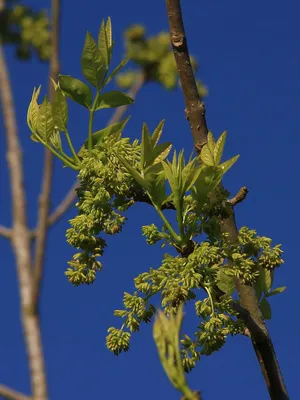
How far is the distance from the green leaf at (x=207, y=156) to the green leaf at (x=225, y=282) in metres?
0.31

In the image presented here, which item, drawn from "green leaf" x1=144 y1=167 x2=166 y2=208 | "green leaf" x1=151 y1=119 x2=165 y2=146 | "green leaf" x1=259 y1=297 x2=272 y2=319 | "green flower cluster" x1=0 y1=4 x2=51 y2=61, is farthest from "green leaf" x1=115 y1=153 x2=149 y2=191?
"green flower cluster" x1=0 y1=4 x2=51 y2=61

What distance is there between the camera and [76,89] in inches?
94.0

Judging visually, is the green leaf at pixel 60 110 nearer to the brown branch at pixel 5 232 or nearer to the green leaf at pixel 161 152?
the green leaf at pixel 161 152

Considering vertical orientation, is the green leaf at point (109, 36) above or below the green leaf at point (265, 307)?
above

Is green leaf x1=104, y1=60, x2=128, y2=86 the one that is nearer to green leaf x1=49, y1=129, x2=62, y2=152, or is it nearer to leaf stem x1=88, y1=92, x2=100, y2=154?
leaf stem x1=88, y1=92, x2=100, y2=154

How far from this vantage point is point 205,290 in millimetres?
2184

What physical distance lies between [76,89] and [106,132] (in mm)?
163

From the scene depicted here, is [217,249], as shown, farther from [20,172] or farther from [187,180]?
[20,172]

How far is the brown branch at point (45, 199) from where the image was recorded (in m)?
1.27

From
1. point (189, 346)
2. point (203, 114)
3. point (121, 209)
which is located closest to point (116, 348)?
point (189, 346)

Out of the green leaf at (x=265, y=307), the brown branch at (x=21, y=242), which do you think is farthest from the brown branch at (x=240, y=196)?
the brown branch at (x=21, y=242)

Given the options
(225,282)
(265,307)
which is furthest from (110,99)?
(265,307)

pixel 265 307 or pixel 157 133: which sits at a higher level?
pixel 157 133

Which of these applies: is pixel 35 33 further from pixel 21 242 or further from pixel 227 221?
pixel 21 242
